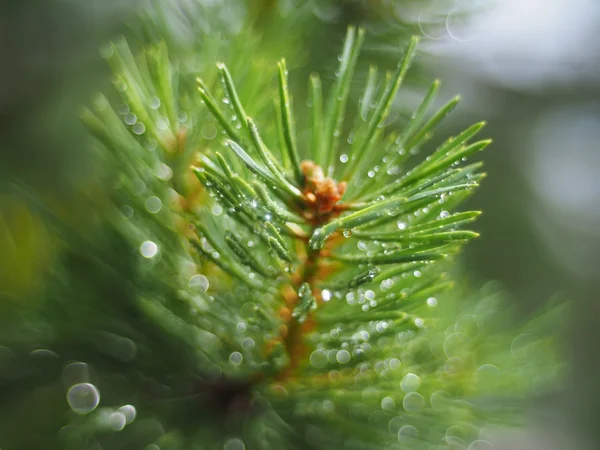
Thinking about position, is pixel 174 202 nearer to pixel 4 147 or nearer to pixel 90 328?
pixel 90 328

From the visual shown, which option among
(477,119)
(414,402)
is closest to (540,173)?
(477,119)

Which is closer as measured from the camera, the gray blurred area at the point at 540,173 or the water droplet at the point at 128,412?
the water droplet at the point at 128,412

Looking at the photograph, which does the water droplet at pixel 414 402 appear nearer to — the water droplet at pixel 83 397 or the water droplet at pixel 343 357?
the water droplet at pixel 343 357

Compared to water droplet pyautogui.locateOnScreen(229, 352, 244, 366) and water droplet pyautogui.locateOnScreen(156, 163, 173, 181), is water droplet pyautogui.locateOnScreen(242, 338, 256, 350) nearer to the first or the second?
water droplet pyautogui.locateOnScreen(229, 352, 244, 366)

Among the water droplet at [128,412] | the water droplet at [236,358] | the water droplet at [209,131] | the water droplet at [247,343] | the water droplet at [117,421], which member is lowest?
the water droplet at [117,421]

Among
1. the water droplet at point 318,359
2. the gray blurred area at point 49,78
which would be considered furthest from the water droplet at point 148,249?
the gray blurred area at point 49,78

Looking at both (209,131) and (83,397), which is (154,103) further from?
(83,397)

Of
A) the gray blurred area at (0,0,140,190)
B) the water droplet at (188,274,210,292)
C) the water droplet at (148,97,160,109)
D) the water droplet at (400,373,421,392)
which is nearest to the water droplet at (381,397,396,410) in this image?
the water droplet at (400,373,421,392)
